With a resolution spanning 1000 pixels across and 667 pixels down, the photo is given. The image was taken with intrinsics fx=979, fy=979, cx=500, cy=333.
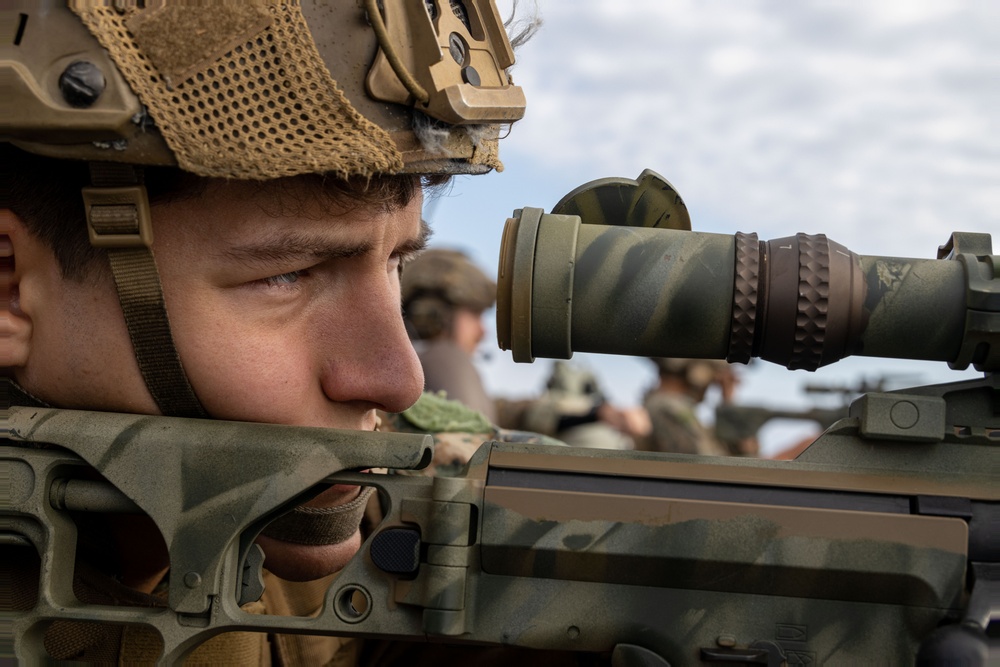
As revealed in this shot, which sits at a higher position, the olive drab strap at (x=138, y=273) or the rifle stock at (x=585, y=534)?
the olive drab strap at (x=138, y=273)

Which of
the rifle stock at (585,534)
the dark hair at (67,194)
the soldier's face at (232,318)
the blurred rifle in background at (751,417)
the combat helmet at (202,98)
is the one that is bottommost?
the blurred rifle in background at (751,417)

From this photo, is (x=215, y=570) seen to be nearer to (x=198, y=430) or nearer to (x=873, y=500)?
(x=198, y=430)

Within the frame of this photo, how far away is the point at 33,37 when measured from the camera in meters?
1.77

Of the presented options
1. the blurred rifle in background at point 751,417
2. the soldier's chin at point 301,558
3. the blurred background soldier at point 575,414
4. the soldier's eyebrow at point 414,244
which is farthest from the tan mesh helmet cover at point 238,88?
the blurred rifle in background at point 751,417

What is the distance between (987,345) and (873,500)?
0.35 m

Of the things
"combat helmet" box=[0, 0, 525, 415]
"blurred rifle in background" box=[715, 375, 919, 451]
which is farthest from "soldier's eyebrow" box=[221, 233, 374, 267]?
"blurred rifle in background" box=[715, 375, 919, 451]

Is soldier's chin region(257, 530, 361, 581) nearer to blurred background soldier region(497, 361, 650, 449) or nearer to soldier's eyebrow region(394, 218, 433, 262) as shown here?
soldier's eyebrow region(394, 218, 433, 262)

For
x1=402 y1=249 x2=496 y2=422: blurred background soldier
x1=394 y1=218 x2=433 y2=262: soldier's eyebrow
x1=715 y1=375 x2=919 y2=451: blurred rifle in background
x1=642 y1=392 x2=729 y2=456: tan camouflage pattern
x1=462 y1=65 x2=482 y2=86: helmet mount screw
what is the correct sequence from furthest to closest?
1. x1=715 y1=375 x2=919 y2=451: blurred rifle in background
2. x1=642 y1=392 x2=729 y2=456: tan camouflage pattern
3. x1=402 y1=249 x2=496 y2=422: blurred background soldier
4. x1=394 y1=218 x2=433 y2=262: soldier's eyebrow
5. x1=462 y1=65 x2=482 y2=86: helmet mount screw

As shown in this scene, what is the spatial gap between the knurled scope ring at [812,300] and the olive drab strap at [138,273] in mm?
1177

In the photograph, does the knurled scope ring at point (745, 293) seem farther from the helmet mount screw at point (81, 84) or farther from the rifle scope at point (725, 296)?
the helmet mount screw at point (81, 84)

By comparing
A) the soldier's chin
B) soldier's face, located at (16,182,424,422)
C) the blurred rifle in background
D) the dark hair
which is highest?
the dark hair

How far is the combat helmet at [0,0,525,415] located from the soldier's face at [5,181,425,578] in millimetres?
50

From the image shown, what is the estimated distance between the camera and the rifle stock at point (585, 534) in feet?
5.47

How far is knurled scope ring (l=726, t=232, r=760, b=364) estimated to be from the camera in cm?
184
